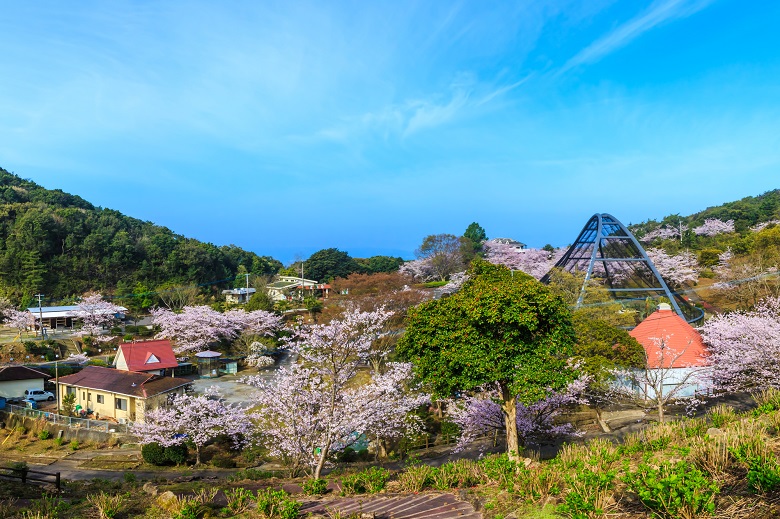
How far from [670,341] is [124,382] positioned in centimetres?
3178

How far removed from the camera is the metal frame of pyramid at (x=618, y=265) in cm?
3312

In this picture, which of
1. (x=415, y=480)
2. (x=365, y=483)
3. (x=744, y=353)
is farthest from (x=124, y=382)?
(x=744, y=353)

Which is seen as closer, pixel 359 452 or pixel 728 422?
pixel 728 422

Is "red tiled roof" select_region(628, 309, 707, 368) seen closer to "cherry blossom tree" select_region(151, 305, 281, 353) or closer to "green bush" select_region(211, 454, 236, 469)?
"green bush" select_region(211, 454, 236, 469)

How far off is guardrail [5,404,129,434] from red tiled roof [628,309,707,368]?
28.9 metres

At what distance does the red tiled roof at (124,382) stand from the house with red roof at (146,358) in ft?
10.3

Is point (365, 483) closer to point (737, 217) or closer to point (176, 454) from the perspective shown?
point (176, 454)

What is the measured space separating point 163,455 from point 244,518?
17842mm

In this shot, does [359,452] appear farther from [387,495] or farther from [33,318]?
[33,318]

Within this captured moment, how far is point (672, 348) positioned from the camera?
23.5 m

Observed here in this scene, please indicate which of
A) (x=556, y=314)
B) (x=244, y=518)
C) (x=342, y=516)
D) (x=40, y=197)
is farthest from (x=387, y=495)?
(x=40, y=197)

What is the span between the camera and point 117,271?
64062 mm

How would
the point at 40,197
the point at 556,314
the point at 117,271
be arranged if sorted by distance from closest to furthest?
the point at 556,314, the point at 117,271, the point at 40,197

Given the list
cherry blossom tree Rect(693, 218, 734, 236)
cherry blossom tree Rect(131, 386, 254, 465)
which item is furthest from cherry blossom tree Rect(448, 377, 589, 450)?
cherry blossom tree Rect(693, 218, 734, 236)
